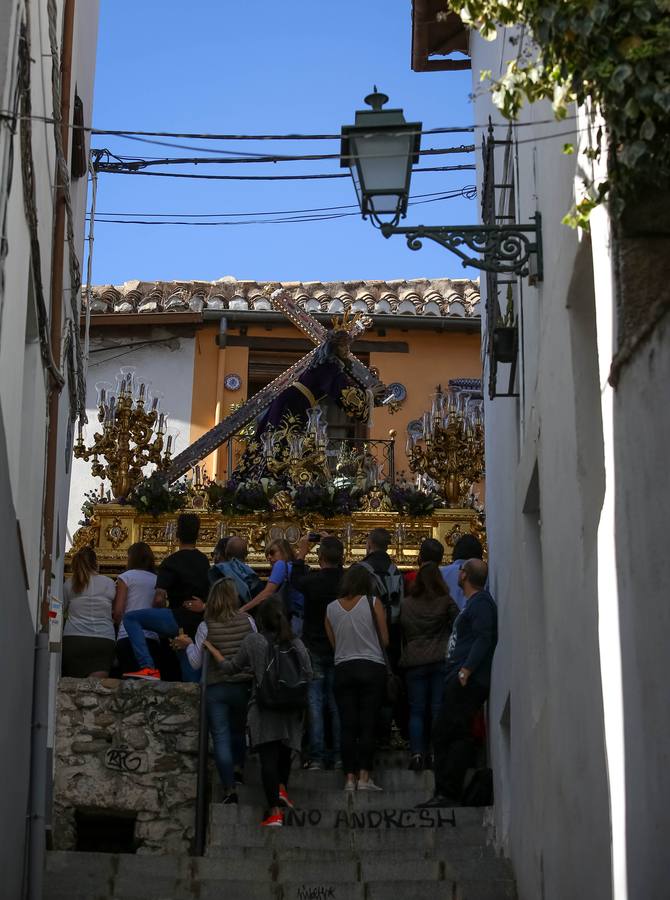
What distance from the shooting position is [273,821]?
10.6 m

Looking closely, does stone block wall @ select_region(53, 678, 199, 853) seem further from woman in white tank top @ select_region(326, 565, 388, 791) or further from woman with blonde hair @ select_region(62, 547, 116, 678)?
woman in white tank top @ select_region(326, 565, 388, 791)

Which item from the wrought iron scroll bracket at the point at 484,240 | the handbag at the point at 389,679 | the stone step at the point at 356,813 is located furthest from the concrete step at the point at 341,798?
the wrought iron scroll bracket at the point at 484,240

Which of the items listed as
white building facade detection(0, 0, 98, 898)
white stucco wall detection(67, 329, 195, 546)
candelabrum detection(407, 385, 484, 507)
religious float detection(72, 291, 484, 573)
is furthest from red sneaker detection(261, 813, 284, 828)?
white stucco wall detection(67, 329, 195, 546)

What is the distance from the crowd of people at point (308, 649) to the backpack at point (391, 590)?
14 millimetres

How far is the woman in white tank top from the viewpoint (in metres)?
11.4

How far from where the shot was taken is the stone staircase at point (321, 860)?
9484 mm

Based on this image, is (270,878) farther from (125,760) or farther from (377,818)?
(125,760)

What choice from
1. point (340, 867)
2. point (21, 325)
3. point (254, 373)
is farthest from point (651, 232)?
point (254, 373)

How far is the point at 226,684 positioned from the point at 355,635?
3.54 ft

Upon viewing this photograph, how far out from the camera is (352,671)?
11500mm

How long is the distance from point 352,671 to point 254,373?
44.5 ft

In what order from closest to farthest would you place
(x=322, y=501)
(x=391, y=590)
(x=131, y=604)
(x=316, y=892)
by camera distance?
(x=316, y=892)
(x=131, y=604)
(x=391, y=590)
(x=322, y=501)

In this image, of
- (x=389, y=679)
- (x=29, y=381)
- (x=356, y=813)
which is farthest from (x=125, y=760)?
(x=29, y=381)

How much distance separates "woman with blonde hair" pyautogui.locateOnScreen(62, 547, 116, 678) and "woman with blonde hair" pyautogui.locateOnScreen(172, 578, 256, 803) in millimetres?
976
